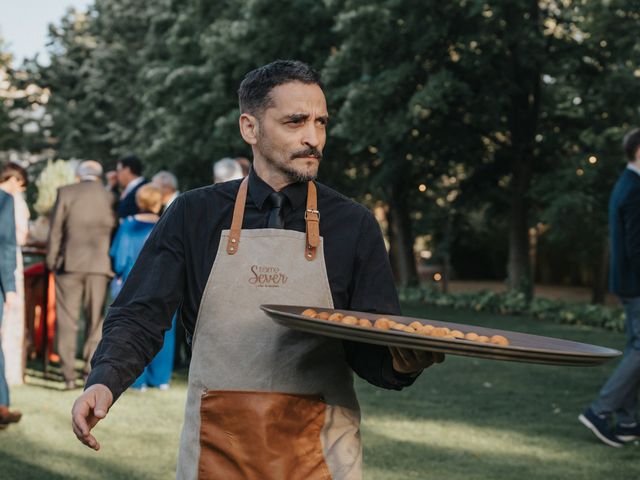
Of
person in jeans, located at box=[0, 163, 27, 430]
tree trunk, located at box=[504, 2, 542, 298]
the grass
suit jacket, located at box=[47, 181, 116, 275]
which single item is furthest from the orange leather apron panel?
tree trunk, located at box=[504, 2, 542, 298]

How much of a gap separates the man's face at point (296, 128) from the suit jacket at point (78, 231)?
718cm

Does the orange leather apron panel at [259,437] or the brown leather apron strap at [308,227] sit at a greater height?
the brown leather apron strap at [308,227]

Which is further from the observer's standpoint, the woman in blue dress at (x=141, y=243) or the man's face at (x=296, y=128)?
the woman in blue dress at (x=141, y=243)

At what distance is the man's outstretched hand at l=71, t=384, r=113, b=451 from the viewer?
2520 millimetres

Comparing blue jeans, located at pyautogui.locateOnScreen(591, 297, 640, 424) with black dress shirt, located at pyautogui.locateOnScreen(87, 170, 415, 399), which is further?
blue jeans, located at pyautogui.locateOnScreen(591, 297, 640, 424)

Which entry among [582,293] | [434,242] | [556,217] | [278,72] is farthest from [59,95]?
[278,72]

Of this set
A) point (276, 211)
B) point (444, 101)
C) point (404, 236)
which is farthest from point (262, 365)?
point (404, 236)

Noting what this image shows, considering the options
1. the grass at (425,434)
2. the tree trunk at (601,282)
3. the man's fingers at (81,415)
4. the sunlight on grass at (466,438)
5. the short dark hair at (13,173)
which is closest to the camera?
the man's fingers at (81,415)

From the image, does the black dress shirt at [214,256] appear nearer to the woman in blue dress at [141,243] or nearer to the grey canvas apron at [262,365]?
the grey canvas apron at [262,365]

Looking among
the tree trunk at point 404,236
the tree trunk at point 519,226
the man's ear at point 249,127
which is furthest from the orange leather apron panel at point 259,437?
the tree trunk at point 404,236

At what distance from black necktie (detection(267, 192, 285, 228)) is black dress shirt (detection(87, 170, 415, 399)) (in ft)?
0.06

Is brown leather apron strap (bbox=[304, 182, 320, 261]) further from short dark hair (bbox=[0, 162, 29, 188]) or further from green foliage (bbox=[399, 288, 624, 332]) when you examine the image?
green foliage (bbox=[399, 288, 624, 332])

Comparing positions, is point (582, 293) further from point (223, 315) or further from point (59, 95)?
point (223, 315)

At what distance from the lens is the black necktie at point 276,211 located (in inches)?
117
